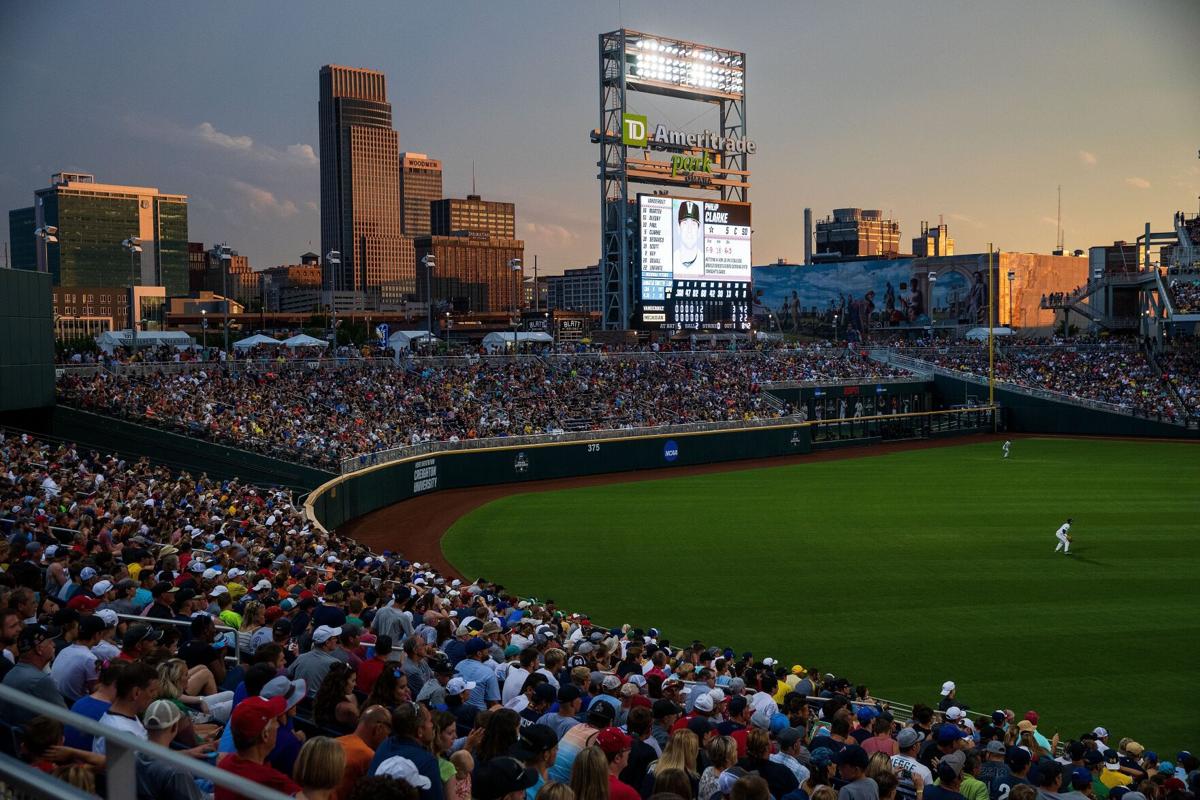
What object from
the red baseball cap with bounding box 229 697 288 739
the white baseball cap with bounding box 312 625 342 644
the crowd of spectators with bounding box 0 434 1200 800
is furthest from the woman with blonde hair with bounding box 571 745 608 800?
the white baseball cap with bounding box 312 625 342 644

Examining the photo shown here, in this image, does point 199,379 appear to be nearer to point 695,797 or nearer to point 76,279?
point 695,797

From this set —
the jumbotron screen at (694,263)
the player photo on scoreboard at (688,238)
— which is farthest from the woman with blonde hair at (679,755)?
the player photo on scoreboard at (688,238)

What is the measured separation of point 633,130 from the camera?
54.5 m

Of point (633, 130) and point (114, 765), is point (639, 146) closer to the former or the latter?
point (633, 130)

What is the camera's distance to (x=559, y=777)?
5742 millimetres

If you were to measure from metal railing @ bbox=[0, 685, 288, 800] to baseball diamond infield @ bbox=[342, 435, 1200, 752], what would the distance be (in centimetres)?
1237

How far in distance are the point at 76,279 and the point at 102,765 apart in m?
206

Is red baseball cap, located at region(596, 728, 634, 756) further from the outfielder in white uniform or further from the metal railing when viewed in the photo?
the outfielder in white uniform

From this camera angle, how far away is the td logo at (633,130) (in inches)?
2126

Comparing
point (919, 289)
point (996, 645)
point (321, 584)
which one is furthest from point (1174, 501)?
point (919, 289)

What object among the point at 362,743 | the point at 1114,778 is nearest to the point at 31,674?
the point at 362,743

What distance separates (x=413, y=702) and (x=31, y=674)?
2.18 metres

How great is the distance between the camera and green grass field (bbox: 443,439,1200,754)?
48.6 ft

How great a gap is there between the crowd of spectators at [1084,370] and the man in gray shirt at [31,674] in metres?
58.1
